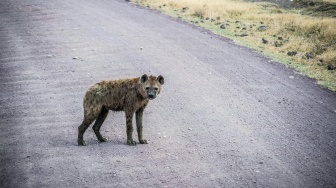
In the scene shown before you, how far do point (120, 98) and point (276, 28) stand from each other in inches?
494

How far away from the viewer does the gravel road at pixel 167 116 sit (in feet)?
18.4

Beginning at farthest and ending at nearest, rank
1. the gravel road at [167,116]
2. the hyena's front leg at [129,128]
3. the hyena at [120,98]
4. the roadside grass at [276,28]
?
the roadside grass at [276,28], the hyena's front leg at [129,128], the hyena at [120,98], the gravel road at [167,116]

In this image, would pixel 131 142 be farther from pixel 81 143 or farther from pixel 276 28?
pixel 276 28

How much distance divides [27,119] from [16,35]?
7552 millimetres

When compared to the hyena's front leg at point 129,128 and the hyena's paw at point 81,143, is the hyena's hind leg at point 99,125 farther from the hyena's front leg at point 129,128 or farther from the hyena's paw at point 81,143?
the hyena's front leg at point 129,128

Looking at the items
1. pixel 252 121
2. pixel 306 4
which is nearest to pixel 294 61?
pixel 252 121

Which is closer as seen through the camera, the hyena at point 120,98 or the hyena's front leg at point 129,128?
the hyena at point 120,98

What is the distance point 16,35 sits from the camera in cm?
1389

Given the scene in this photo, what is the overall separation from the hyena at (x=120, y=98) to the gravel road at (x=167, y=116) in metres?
0.48

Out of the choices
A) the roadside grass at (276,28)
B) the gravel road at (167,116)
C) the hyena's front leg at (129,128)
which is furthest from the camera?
the roadside grass at (276,28)

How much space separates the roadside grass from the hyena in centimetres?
594

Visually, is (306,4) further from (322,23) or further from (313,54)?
(313,54)

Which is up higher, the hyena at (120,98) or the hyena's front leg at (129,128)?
the hyena at (120,98)

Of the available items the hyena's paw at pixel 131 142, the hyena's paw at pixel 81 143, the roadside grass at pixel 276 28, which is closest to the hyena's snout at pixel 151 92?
the hyena's paw at pixel 131 142
